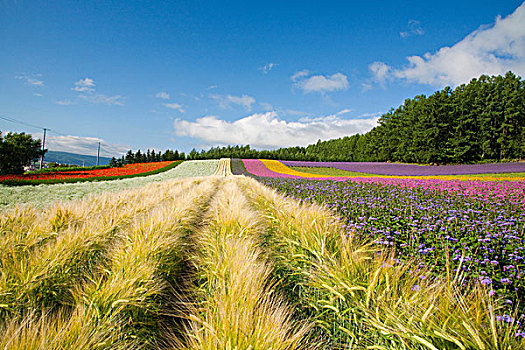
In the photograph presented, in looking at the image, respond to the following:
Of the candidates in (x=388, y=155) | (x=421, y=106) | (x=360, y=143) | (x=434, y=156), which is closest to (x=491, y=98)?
(x=421, y=106)

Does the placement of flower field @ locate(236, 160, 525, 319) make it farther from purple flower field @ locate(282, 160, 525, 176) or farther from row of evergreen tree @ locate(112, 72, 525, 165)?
row of evergreen tree @ locate(112, 72, 525, 165)

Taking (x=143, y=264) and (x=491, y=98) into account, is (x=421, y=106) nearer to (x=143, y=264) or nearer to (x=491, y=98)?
(x=491, y=98)

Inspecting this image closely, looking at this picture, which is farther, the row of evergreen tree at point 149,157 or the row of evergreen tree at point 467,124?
the row of evergreen tree at point 149,157

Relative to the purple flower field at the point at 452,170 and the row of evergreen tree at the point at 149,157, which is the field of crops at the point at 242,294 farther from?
the row of evergreen tree at the point at 149,157

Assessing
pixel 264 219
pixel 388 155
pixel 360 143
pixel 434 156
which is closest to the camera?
pixel 264 219

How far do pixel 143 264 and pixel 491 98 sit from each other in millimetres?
65623

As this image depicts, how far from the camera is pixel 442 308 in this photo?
1363 mm

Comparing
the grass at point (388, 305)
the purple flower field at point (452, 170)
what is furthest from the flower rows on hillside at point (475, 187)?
the purple flower field at point (452, 170)

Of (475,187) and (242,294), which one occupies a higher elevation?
(475,187)

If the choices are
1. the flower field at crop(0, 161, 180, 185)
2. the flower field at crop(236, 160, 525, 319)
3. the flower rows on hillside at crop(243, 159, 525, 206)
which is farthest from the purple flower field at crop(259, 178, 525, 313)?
the flower field at crop(0, 161, 180, 185)

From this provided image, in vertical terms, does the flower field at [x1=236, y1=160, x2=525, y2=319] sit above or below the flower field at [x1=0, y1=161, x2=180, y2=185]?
above

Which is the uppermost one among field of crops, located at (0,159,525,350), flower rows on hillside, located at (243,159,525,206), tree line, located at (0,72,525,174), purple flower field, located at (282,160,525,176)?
tree line, located at (0,72,525,174)

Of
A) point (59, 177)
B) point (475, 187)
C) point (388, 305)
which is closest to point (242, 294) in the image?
point (388, 305)

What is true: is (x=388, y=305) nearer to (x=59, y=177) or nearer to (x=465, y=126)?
(x=59, y=177)
